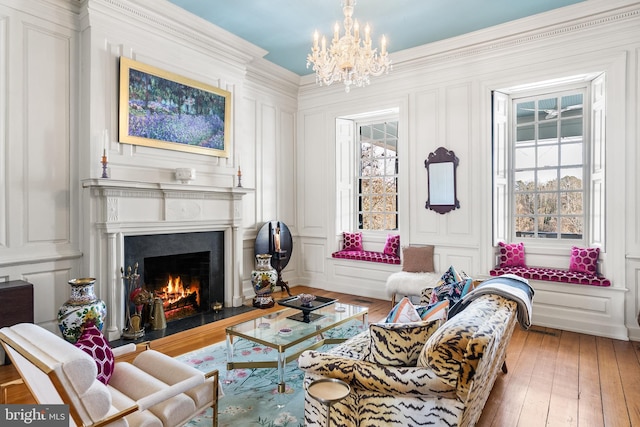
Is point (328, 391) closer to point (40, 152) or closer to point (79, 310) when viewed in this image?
point (79, 310)

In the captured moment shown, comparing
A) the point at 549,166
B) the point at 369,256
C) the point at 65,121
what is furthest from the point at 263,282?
the point at 549,166

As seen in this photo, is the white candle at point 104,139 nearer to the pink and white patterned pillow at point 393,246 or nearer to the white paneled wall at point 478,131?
the white paneled wall at point 478,131

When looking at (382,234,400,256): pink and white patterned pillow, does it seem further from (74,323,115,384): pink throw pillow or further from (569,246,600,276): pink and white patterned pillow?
(74,323,115,384): pink throw pillow

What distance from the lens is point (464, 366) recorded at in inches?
59.7

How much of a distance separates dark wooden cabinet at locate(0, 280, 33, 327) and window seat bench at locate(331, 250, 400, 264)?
3785 millimetres

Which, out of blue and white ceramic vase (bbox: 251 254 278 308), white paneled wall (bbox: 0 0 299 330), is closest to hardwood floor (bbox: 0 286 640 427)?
blue and white ceramic vase (bbox: 251 254 278 308)

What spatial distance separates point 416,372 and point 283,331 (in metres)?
1.42

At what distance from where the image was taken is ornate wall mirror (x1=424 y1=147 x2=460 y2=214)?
15.6 feet

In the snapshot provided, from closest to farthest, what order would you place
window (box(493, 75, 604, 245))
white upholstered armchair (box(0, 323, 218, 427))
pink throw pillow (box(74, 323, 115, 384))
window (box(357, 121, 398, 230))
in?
1. white upholstered armchair (box(0, 323, 218, 427))
2. pink throw pillow (box(74, 323, 115, 384))
3. window (box(493, 75, 604, 245))
4. window (box(357, 121, 398, 230))

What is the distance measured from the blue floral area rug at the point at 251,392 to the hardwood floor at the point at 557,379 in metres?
0.37

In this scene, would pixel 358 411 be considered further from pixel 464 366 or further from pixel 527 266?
pixel 527 266

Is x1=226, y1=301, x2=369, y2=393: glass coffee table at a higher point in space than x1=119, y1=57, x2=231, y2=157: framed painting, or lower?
lower

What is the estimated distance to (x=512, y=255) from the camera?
457cm

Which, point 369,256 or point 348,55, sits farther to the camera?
point 369,256
